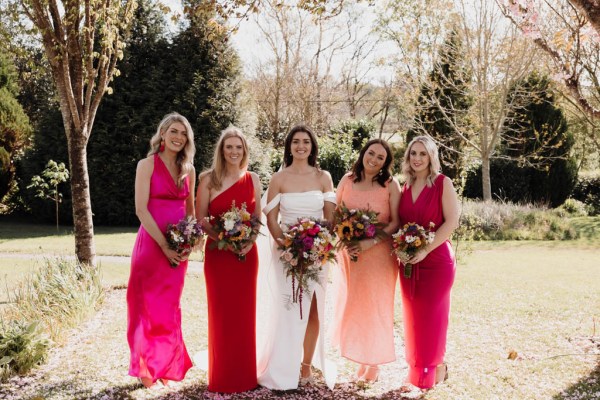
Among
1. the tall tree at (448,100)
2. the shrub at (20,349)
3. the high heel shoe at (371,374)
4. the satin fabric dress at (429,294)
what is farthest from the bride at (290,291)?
the tall tree at (448,100)

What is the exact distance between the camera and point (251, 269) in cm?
513

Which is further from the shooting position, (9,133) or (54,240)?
(9,133)

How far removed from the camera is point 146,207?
194 inches

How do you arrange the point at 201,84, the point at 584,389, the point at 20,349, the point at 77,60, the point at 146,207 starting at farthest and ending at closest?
the point at 201,84 → the point at 77,60 → the point at 20,349 → the point at 584,389 → the point at 146,207

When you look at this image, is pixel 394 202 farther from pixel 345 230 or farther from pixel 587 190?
pixel 587 190

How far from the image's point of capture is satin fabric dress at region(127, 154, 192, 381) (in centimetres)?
494

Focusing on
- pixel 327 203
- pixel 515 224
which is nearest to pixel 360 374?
pixel 327 203

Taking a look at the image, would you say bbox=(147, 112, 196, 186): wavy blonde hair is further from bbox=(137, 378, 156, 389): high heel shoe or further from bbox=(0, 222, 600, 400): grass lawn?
bbox=(0, 222, 600, 400): grass lawn

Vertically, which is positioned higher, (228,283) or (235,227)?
(235,227)

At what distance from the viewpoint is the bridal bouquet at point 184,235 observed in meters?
4.76

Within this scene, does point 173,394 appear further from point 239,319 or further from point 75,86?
point 75,86

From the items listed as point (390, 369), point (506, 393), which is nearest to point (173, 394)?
point (390, 369)

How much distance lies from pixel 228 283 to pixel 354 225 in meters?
Result: 1.32

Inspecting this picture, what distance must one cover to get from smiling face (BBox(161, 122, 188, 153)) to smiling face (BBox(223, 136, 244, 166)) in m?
0.41
